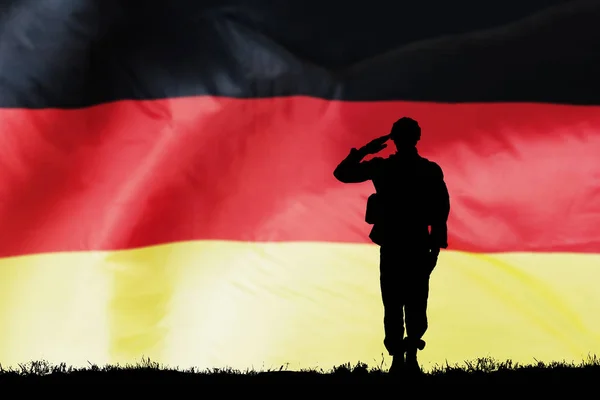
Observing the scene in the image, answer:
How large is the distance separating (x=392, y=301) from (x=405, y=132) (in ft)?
1.15

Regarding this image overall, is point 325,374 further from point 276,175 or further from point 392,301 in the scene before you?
point 276,175

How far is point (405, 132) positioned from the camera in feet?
5.13

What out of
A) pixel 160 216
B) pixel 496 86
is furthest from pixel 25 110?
pixel 496 86

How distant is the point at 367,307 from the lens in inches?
80.0

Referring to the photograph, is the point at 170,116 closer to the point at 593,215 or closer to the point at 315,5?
the point at 315,5

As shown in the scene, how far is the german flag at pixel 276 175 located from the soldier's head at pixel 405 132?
0.57m

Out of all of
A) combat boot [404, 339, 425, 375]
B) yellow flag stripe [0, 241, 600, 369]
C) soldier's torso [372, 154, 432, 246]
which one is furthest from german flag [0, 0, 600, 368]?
soldier's torso [372, 154, 432, 246]

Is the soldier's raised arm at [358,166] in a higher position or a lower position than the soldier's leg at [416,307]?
higher

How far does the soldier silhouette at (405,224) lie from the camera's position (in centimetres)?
157

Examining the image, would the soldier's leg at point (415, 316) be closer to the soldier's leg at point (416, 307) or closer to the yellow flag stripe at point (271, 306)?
the soldier's leg at point (416, 307)

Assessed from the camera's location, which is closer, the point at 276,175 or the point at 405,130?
the point at 405,130

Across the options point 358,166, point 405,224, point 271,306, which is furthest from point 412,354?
point 271,306

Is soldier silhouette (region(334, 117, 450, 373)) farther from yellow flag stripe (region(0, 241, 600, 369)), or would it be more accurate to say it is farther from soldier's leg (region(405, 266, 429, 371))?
yellow flag stripe (region(0, 241, 600, 369))

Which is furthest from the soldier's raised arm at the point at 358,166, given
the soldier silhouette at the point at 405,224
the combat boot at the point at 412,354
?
the combat boot at the point at 412,354
